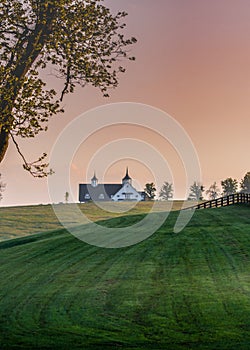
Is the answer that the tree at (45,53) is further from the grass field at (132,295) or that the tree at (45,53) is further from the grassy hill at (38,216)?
the grassy hill at (38,216)

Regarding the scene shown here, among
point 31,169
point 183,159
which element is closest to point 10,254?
point 183,159

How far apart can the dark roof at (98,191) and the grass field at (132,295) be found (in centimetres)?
14576

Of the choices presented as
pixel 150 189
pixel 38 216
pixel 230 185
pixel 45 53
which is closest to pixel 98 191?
pixel 150 189

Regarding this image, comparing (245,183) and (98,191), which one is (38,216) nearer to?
(98,191)

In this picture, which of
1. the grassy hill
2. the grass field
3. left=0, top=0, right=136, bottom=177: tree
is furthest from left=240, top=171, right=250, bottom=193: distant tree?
left=0, top=0, right=136, bottom=177: tree

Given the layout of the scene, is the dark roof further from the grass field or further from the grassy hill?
the grass field

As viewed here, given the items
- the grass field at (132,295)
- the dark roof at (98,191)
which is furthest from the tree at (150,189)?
the grass field at (132,295)

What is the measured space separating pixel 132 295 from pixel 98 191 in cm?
17347

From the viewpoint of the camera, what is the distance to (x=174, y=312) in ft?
63.2

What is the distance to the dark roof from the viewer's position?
Answer: 18850cm

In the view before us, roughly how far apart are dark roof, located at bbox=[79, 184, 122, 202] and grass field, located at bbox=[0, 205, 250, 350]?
145759 mm

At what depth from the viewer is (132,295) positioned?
22.5 meters

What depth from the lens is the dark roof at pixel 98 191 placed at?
188 m

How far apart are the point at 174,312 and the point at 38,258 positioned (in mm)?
20224
